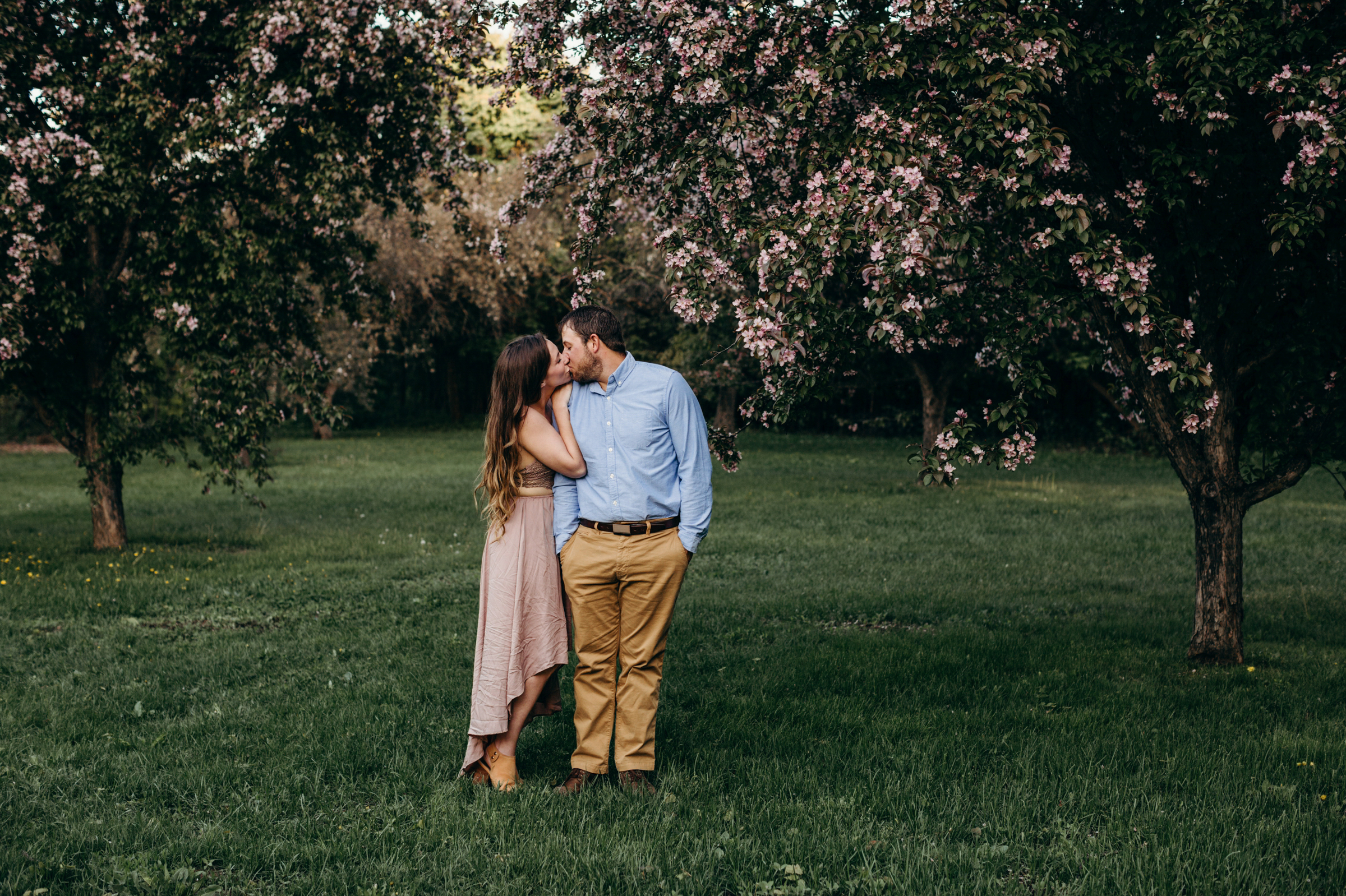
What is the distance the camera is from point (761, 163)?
19.9 ft

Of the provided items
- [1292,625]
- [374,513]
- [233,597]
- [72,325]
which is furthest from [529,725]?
[374,513]

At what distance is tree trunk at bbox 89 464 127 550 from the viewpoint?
468 inches

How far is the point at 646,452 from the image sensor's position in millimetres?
4680

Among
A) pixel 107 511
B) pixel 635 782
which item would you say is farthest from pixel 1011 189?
pixel 107 511

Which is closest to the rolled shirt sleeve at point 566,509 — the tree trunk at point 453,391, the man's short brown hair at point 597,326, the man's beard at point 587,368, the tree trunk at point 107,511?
the man's beard at point 587,368

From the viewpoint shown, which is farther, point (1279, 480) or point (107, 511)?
point (107, 511)

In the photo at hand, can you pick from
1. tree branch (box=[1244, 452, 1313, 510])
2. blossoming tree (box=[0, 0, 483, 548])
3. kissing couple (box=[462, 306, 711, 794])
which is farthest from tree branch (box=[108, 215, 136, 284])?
tree branch (box=[1244, 452, 1313, 510])

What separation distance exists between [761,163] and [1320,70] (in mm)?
2785

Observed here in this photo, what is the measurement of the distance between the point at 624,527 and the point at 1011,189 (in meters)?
2.37

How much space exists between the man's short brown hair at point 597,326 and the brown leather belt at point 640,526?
2.59 ft

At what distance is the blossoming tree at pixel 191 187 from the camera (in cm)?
989

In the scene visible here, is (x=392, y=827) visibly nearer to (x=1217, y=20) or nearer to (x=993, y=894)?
(x=993, y=894)

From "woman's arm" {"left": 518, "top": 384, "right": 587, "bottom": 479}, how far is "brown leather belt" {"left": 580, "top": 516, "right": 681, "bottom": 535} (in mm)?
274

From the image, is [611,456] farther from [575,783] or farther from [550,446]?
[575,783]
